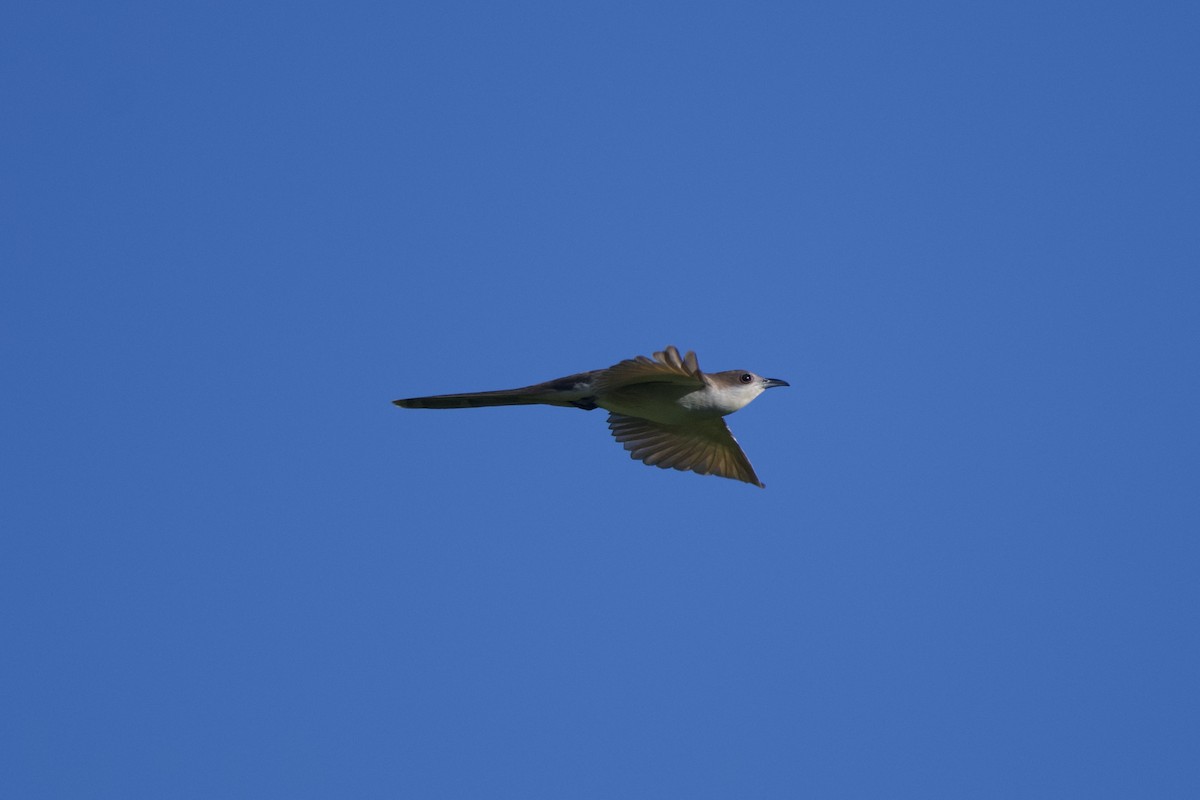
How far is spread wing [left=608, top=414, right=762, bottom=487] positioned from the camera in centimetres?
1364

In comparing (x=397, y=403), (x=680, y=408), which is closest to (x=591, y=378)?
(x=680, y=408)

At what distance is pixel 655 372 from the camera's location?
1184 cm

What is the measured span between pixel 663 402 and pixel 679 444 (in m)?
1.22

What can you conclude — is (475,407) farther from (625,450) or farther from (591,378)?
(625,450)

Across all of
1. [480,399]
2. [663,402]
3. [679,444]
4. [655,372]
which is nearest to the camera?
[655,372]

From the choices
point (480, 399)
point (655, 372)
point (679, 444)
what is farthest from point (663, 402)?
point (480, 399)

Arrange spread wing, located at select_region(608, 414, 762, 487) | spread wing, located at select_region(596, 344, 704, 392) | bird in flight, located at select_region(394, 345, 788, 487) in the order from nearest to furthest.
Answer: spread wing, located at select_region(596, 344, 704, 392)
bird in flight, located at select_region(394, 345, 788, 487)
spread wing, located at select_region(608, 414, 762, 487)

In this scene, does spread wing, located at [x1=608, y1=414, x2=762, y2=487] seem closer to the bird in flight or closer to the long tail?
the bird in flight

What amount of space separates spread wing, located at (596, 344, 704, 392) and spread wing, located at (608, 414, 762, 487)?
50.0 inches

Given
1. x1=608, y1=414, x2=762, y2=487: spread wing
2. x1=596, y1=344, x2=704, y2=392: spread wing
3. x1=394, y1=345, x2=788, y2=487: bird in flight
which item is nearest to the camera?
x1=596, y1=344, x2=704, y2=392: spread wing

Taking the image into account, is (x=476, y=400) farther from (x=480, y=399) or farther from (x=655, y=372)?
(x=655, y=372)

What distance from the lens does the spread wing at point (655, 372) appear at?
11.3 m

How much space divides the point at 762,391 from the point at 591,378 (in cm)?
192

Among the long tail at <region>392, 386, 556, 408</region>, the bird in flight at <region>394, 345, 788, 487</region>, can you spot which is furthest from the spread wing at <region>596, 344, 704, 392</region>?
the long tail at <region>392, 386, 556, 408</region>
